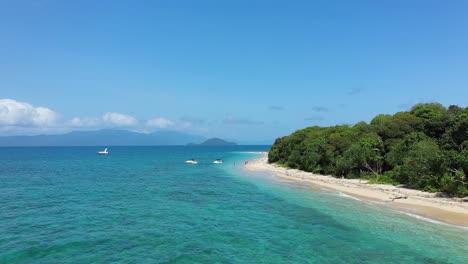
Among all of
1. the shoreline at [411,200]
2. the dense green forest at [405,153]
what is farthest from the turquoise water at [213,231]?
the dense green forest at [405,153]

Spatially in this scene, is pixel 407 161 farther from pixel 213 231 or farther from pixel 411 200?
pixel 213 231

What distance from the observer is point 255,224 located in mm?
27719

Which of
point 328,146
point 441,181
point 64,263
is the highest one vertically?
point 328,146

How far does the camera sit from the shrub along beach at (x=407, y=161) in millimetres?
35406

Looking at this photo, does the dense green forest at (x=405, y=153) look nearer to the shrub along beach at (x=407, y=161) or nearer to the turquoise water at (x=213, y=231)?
the shrub along beach at (x=407, y=161)

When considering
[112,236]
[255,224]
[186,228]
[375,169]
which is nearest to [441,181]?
[375,169]

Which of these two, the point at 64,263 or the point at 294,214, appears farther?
the point at 294,214

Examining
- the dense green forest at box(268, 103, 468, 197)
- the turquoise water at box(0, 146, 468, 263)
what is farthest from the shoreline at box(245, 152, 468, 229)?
the turquoise water at box(0, 146, 468, 263)

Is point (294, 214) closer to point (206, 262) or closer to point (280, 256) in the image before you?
point (280, 256)

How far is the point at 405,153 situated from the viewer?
48344 millimetres

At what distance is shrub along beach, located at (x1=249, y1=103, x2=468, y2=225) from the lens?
35.4 m

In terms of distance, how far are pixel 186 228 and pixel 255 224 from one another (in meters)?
5.79

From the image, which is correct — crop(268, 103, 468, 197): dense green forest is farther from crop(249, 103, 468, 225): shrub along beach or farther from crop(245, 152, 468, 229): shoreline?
crop(245, 152, 468, 229): shoreline

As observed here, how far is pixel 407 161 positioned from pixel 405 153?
633 centimetres
